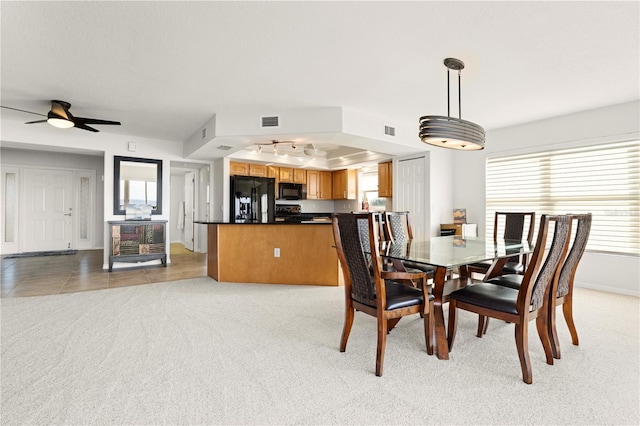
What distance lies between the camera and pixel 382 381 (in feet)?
6.26

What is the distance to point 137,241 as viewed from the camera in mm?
5625

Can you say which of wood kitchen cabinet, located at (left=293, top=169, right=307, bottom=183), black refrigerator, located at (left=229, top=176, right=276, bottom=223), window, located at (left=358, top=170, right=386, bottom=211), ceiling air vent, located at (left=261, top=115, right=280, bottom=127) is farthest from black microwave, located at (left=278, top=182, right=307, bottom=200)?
ceiling air vent, located at (left=261, top=115, right=280, bottom=127)

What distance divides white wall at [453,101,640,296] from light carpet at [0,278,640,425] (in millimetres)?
1141

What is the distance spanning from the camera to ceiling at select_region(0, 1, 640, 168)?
7.23ft

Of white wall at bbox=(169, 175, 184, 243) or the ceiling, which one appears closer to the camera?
the ceiling

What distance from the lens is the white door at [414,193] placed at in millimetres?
5605

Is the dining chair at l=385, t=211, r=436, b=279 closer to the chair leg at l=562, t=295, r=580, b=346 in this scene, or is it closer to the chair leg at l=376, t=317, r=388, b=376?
the chair leg at l=562, t=295, r=580, b=346

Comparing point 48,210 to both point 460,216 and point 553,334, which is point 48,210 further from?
point 553,334

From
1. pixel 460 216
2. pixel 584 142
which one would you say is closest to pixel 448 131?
pixel 584 142

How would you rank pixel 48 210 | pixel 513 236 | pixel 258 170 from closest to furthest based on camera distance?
pixel 513 236 < pixel 258 170 < pixel 48 210

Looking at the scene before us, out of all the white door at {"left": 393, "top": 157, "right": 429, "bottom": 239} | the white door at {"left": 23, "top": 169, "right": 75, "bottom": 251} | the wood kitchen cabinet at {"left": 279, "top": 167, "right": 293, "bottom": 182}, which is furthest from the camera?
the wood kitchen cabinet at {"left": 279, "top": 167, "right": 293, "bottom": 182}

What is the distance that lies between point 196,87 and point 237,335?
268 cm

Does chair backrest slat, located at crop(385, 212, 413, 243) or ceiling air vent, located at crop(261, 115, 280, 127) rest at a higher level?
ceiling air vent, located at crop(261, 115, 280, 127)

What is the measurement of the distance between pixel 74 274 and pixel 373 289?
16.9ft
